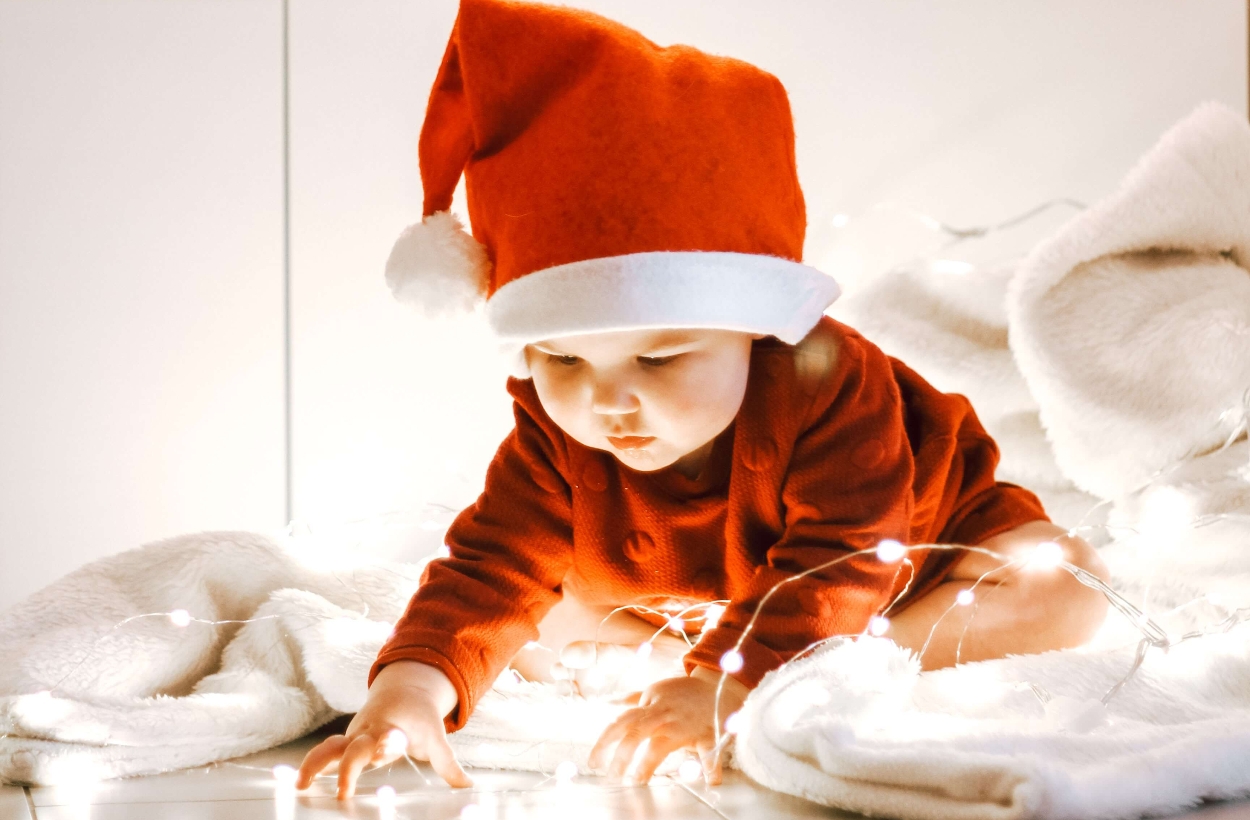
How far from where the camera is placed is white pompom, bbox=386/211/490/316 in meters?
0.78

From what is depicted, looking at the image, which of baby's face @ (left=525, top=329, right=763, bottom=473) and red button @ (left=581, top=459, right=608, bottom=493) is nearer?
baby's face @ (left=525, top=329, right=763, bottom=473)

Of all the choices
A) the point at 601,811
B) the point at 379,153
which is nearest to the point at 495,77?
the point at 601,811

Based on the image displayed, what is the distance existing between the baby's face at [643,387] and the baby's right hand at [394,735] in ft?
0.61

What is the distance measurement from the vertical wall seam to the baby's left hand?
685mm

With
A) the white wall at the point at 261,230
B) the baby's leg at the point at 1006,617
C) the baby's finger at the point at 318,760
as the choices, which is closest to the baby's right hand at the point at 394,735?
the baby's finger at the point at 318,760

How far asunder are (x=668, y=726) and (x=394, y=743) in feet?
0.51

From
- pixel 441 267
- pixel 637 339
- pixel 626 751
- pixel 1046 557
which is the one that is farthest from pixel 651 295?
pixel 1046 557

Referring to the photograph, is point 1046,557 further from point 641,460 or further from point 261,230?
point 261,230

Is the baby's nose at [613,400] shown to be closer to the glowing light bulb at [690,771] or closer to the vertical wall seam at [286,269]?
the glowing light bulb at [690,771]

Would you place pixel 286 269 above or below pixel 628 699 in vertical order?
above

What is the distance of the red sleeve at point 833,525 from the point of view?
0.76 m

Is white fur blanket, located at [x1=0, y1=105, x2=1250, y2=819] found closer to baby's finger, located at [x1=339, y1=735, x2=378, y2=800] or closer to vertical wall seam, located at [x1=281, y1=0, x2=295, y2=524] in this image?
baby's finger, located at [x1=339, y1=735, x2=378, y2=800]

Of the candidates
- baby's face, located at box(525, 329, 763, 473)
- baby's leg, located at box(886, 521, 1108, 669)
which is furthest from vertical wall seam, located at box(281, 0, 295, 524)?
baby's leg, located at box(886, 521, 1108, 669)

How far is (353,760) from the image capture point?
0.68 meters
